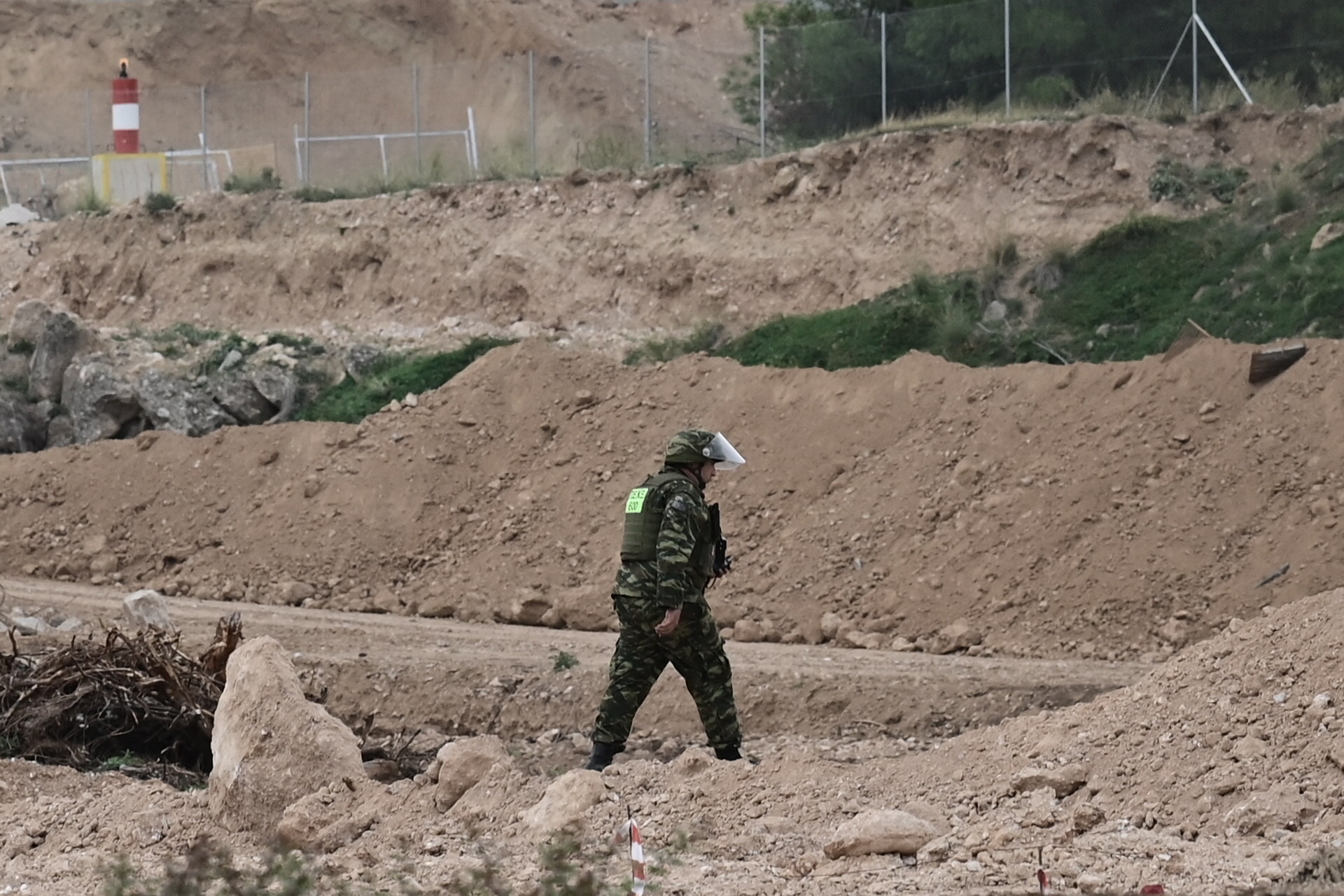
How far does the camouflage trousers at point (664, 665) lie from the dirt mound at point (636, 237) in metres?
13.4

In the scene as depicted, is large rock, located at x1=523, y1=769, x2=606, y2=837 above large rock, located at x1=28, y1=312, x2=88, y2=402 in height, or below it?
above

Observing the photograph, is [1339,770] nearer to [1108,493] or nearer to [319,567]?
[1108,493]

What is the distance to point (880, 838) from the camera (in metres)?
6.84

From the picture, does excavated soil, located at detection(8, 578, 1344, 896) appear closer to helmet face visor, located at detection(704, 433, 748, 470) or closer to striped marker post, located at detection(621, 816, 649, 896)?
striped marker post, located at detection(621, 816, 649, 896)

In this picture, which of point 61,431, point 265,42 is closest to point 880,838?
point 61,431

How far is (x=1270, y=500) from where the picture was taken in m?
14.7

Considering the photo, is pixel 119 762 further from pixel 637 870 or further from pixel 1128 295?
pixel 1128 295

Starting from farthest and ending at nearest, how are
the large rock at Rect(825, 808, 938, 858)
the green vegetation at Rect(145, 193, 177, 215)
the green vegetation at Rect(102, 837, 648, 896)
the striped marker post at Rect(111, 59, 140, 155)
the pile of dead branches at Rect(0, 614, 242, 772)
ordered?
1. the striped marker post at Rect(111, 59, 140, 155)
2. the green vegetation at Rect(145, 193, 177, 215)
3. the pile of dead branches at Rect(0, 614, 242, 772)
4. the large rock at Rect(825, 808, 938, 858)
5. the green vegetation at Rect(102, 837, 648, 896)

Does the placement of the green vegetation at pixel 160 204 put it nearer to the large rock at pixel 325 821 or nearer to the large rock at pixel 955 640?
the large rock at pixel 955 640

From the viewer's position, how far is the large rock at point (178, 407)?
23.2 metres

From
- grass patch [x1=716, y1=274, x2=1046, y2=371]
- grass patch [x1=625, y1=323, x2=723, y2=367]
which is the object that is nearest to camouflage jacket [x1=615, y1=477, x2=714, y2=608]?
grass patch [x1=716, y1=274, x2=1046, y2=371]

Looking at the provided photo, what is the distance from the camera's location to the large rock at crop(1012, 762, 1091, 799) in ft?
24.8

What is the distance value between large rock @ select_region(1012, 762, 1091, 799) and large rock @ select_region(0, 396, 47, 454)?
61.0ft

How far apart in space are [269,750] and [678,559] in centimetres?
206
